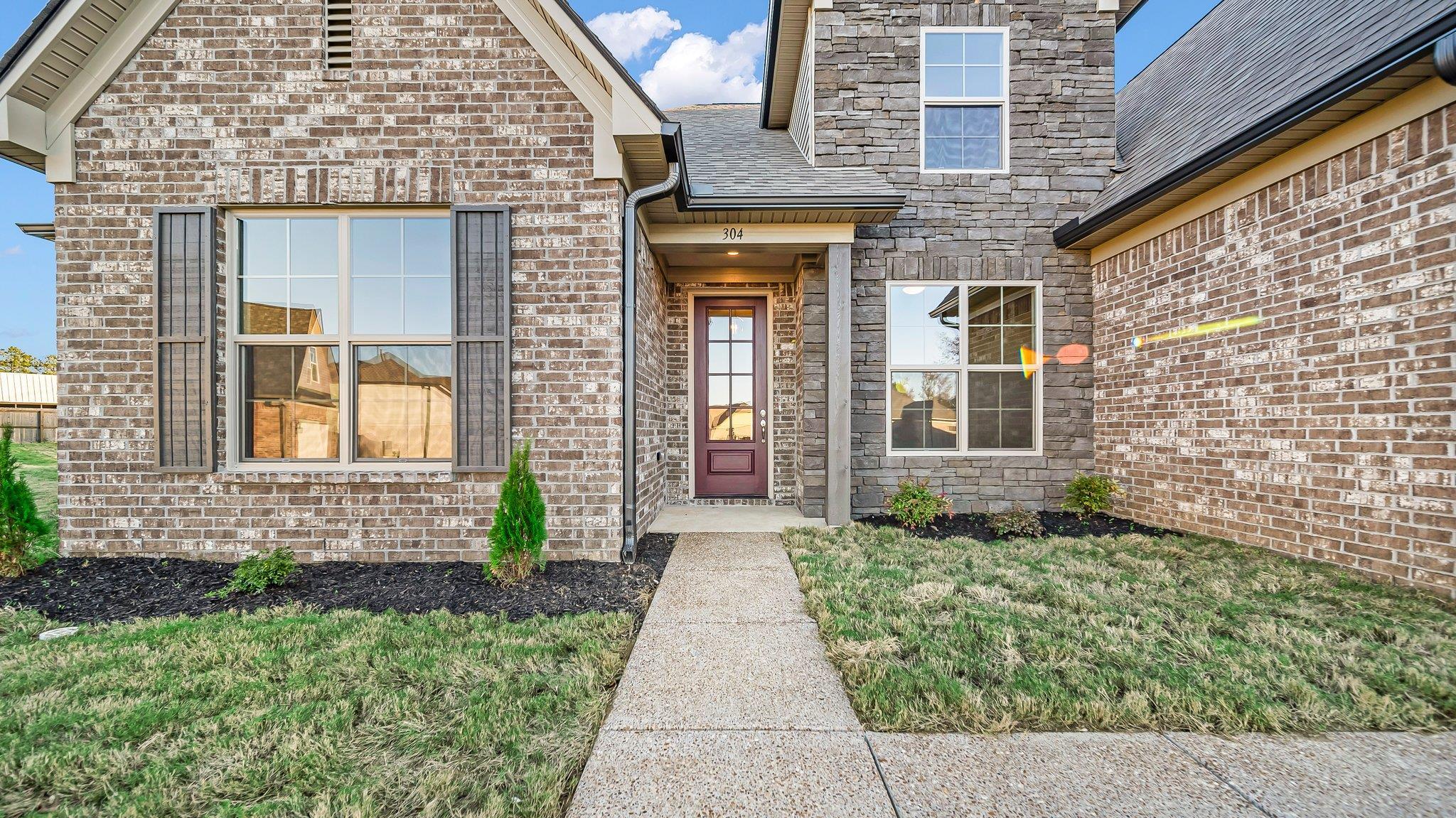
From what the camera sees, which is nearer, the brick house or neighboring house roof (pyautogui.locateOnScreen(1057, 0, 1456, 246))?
neighboring house roof (pyautogui.locateOnScreen(1057, 0, 1456, 246))

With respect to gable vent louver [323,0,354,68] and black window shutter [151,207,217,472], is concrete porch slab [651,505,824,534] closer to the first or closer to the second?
black window shutter [151,207,217,472]

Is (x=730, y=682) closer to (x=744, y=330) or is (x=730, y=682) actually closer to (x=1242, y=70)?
(x=744, y=330)

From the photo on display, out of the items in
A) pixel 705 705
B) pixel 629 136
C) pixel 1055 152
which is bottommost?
pixel 705 705

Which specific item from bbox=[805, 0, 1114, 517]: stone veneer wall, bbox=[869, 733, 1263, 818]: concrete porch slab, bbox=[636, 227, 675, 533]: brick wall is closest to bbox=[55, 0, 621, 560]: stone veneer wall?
bbox=[636, 227, 675, 533]: brick wall

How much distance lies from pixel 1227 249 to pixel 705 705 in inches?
207

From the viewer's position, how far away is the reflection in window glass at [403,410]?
4.23m

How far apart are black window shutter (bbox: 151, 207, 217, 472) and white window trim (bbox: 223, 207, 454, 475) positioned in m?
0.10

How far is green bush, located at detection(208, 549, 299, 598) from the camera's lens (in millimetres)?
3453

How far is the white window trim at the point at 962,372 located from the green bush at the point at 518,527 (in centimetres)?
368

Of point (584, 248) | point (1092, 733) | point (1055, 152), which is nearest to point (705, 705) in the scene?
point (1092, 733)

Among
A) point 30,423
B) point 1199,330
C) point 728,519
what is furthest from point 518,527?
point 30,423

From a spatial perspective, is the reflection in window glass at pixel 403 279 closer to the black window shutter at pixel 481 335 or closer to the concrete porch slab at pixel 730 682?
the black window shutter at pixel 481 335

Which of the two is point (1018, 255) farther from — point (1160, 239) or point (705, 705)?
point (705, 705)

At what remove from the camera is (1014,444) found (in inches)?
230
